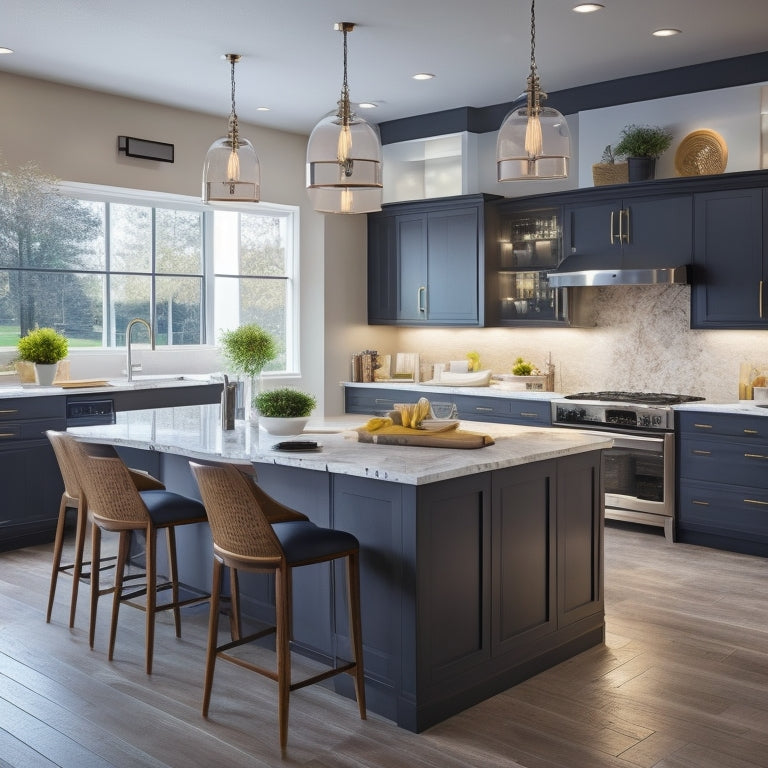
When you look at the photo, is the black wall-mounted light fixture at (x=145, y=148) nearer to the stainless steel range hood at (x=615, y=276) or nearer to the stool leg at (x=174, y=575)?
the stainless steel range hood at (x=615, y=276)

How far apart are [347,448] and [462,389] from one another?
11.7 feet

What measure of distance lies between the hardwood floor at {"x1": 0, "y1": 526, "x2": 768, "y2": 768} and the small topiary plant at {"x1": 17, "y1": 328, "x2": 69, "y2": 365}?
2079mm

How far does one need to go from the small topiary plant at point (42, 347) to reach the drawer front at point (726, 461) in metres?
4.21

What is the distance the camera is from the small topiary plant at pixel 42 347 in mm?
6078

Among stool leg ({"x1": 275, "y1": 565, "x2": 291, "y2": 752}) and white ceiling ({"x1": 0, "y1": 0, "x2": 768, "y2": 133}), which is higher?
white ceiling ({"x1": 0, "y1": 0, "x2": 768, "y2": 133})

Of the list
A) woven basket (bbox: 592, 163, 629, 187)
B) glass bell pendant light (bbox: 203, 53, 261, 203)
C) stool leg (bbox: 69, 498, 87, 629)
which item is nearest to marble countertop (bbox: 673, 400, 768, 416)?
woven basket (bbox: 592, 163, 629, 187)

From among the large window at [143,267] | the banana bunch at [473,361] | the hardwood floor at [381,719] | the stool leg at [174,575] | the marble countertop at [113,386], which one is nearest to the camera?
the hardwood floor at [381,719]

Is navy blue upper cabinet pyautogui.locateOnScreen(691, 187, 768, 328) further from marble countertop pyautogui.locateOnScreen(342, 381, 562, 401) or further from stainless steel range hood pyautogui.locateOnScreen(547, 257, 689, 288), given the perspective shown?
marble countertop pyautogui.locateOnScreen(342, 381, 562, 401)

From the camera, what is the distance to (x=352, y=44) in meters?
5.58

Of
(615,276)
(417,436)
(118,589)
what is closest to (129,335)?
(118,589)

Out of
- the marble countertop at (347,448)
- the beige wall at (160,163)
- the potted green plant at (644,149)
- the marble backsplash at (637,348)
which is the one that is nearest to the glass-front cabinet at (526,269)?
the marble backsplash at (637,348)

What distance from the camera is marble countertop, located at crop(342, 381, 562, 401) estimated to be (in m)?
6.84

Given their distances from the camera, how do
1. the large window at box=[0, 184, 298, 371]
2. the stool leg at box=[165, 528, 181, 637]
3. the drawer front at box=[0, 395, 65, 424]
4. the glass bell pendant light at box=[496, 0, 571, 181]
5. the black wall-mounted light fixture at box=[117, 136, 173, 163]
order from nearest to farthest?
1. the glass bell pendant light at box=[496, 0, 571, 181]
2. the stool leg at box=[165, 528, 181, 637]
3. the drawer front at box=[0, 395, 65, 424]
4. the large window at box=[0, 184, 298, 371]
5. the black wall-mounted light fixture at box=[117, 136, 173, 163]

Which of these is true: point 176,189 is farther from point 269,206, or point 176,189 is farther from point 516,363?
point 516,363
